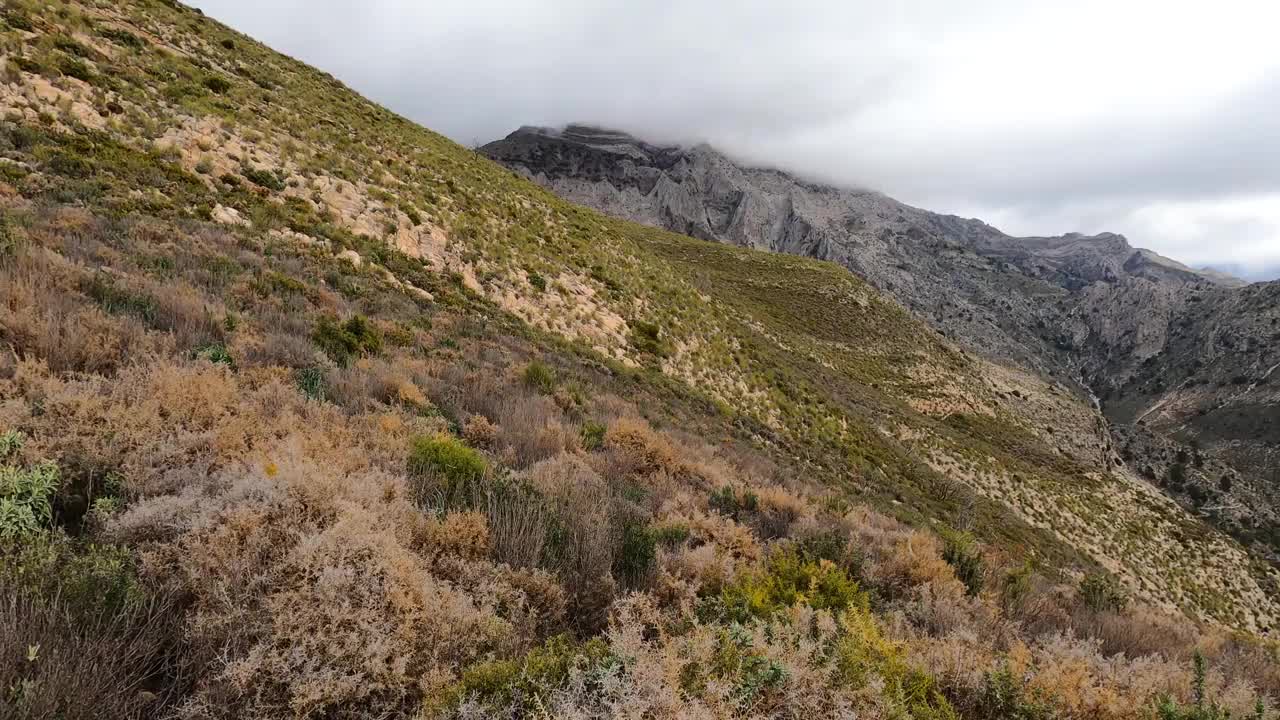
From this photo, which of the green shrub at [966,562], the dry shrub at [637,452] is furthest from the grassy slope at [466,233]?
the green shrub at [966,562]

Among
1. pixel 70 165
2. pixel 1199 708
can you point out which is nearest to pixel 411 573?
pixel 1199 708

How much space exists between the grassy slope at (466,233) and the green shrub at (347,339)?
596cm

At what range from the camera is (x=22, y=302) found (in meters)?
5.45

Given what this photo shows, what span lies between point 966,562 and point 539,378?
769cm

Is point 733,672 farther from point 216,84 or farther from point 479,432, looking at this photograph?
point 216,84

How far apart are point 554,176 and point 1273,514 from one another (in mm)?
185323

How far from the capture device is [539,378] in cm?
1056

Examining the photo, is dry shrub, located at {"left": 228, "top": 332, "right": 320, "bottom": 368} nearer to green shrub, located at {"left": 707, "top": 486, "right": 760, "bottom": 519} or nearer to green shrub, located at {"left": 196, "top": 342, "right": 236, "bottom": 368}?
green shrub, located at {"left": 196, "top": 342, "right": 236, "bottom": 368}

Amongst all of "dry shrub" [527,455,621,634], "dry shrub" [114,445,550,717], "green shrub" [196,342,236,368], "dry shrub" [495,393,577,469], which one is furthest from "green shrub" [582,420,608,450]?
"green shrub" [196,342,236,368]

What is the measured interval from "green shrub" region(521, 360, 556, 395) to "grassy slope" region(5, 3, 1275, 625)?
6.17 m

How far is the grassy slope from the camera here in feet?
43.2

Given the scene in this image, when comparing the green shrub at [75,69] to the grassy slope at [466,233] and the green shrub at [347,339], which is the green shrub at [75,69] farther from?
the green shrub at [347,339]

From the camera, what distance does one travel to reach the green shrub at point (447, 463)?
15.8 ft

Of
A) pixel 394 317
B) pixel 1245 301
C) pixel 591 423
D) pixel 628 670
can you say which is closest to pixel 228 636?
pixel 628 670
